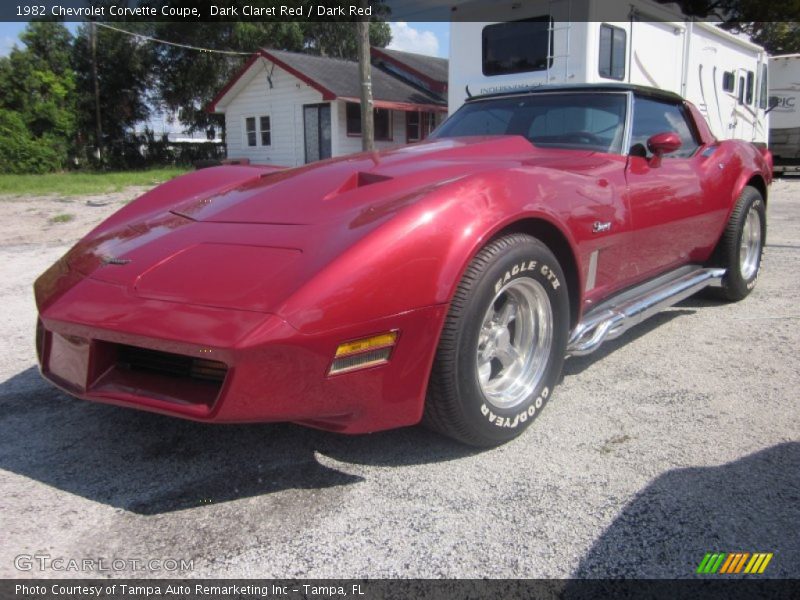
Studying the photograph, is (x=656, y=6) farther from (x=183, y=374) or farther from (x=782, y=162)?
(x=183, y=374)

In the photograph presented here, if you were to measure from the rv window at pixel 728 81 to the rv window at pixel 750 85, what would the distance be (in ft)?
3.07

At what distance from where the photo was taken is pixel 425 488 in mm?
2180

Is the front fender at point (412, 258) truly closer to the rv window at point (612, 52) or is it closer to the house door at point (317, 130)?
the rv window at point (612, 52)

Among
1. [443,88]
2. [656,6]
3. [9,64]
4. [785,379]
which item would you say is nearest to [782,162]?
[656,6]

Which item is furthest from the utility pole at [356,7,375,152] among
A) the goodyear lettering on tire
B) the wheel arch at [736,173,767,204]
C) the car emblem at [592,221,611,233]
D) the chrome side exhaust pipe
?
the goodyear lettering on tire

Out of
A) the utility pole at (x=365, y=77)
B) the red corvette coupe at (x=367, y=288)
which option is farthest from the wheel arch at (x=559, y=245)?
the utility pole at (x=365, y=77)

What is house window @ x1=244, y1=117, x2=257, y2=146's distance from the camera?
22.1 m

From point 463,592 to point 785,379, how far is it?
2.28 metres

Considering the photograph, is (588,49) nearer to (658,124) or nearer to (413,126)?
(658,124)

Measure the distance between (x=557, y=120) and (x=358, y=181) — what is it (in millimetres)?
1538

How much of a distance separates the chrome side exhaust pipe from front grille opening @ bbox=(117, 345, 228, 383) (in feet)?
4.83

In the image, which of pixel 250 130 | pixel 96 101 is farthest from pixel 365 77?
pixel 96 101

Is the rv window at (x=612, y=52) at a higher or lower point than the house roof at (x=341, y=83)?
lower

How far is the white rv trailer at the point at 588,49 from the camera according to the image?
29.8 ft
